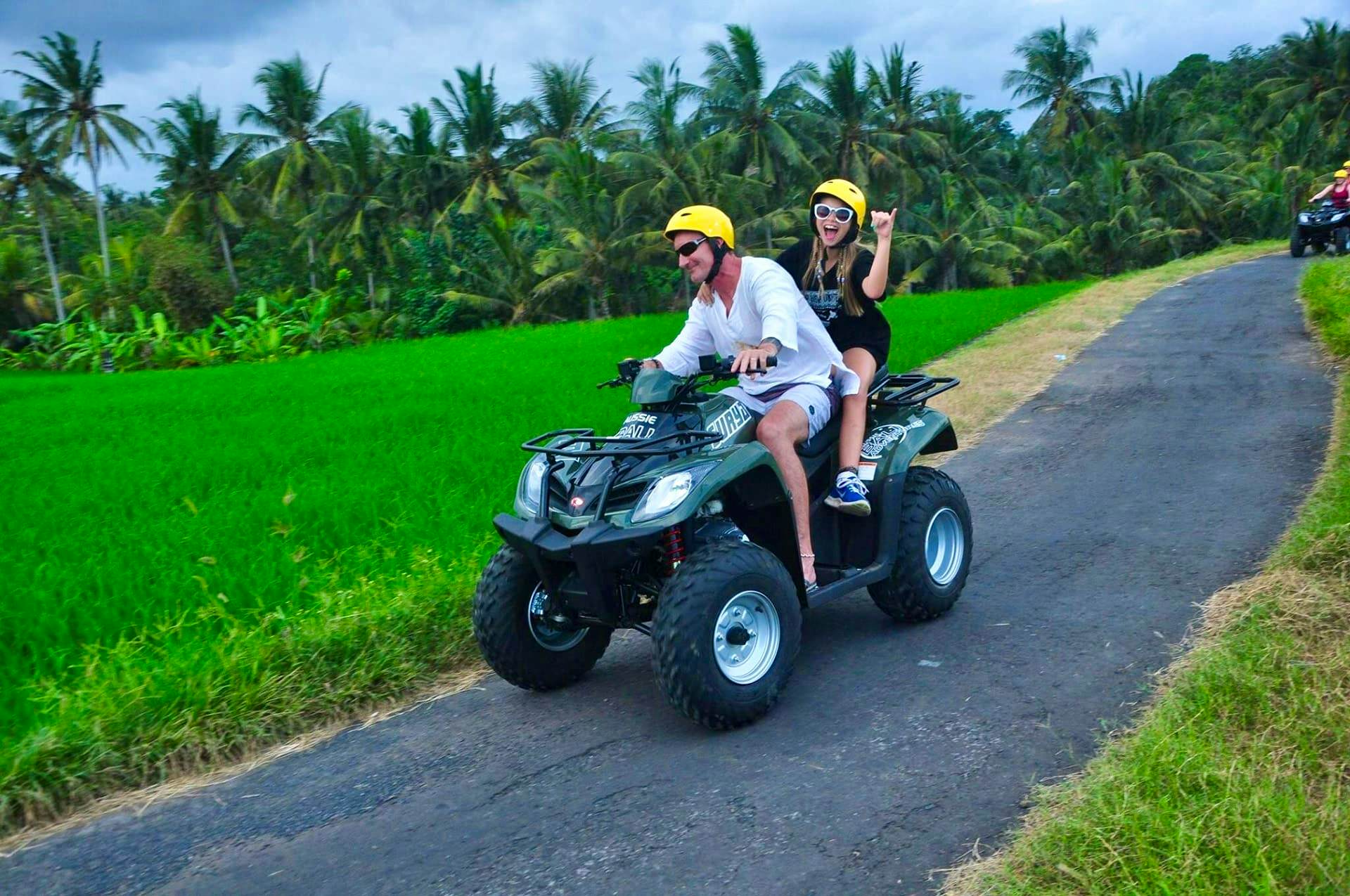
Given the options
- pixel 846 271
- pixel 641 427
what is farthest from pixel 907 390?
pixel 641 427

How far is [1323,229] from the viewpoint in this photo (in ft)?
76.4

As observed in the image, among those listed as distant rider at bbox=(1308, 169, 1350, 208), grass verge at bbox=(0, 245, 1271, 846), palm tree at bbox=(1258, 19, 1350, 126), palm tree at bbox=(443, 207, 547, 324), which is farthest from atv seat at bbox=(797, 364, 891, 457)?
palm tree at bbox=(1258, 19, 1350, 126)

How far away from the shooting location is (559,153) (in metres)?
34.8

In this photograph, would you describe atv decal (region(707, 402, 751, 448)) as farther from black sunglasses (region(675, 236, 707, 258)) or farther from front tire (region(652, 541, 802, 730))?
black sunglasses (region(675, 236, 707, 258))

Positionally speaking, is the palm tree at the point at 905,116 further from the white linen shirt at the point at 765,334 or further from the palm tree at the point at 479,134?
the white linen shirt at the point at 765,334

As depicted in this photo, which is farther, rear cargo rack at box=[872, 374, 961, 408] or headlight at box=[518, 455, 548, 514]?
rear cargo rack at box=[872, 374, 961, 408]

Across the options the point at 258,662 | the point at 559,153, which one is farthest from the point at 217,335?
the point at 258,662

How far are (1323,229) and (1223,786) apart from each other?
2387 cm

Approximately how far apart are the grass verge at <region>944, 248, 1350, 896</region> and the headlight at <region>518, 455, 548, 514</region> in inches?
80.1

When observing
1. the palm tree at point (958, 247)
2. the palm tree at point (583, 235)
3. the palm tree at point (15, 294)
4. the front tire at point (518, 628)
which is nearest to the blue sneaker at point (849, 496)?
the front tire at point (518, 628)

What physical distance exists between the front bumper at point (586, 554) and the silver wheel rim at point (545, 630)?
0.52 feet

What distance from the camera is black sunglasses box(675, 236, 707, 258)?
14.7ft

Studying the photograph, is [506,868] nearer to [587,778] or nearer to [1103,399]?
[587,778]

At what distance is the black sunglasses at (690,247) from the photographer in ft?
14.7
